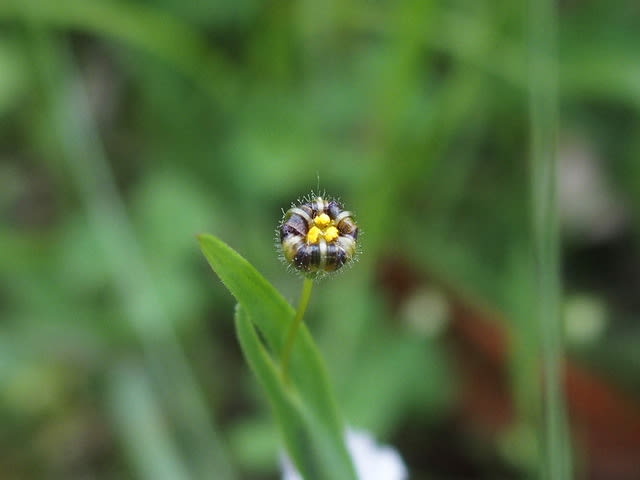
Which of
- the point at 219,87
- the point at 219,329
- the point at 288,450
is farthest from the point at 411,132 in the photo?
the point at 288,450

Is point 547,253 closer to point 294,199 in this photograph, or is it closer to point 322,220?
point 322,220

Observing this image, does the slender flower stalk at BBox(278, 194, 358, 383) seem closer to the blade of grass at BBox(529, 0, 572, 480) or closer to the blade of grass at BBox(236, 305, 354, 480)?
the blade of grass at BBox(236, 305, 354, 480)

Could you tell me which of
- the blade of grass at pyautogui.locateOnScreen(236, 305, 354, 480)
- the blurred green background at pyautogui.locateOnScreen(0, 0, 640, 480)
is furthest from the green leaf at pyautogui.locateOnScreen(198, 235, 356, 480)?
the blurred green background at pyautogui.locateOnScreen(0, 0, 640, 480)

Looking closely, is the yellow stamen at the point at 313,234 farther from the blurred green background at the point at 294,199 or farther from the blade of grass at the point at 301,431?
the blurred green background at the point at 294,199

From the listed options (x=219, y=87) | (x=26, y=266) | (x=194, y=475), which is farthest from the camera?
(x=219, y=87)

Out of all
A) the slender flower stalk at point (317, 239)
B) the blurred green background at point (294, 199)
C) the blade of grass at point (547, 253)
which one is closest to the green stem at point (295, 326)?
the slender flower stalk at point (317, 239)

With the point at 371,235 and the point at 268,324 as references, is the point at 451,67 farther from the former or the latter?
the point at 268,324
